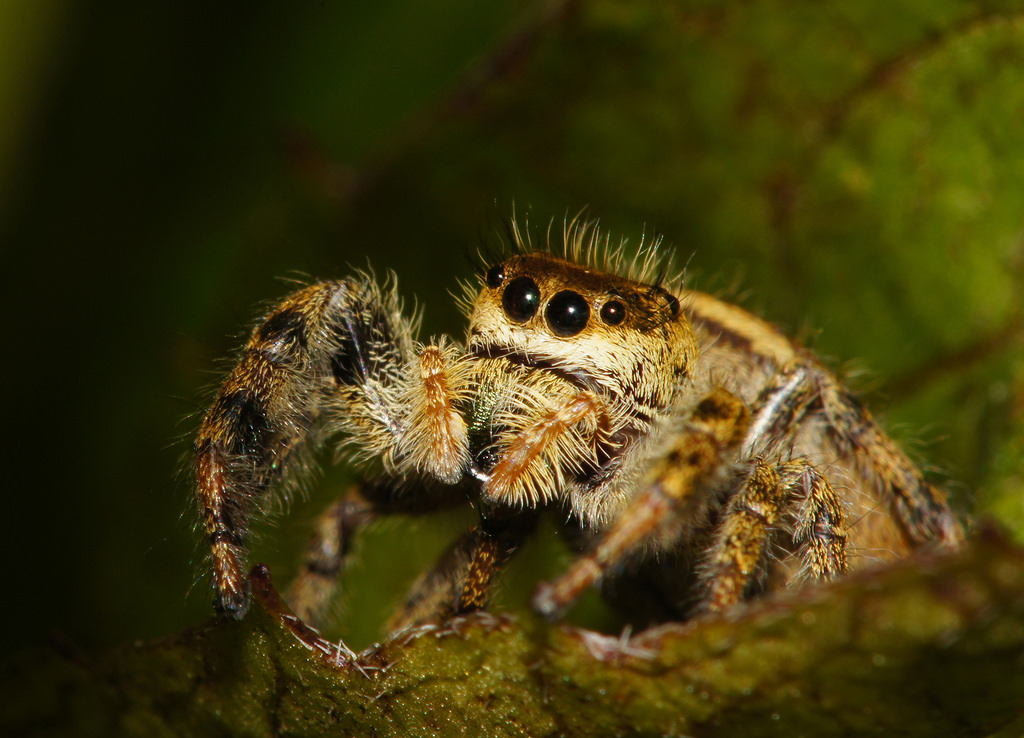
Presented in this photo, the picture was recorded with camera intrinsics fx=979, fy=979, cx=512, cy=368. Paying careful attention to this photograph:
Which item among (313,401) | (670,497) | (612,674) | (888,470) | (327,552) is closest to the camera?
(612,674)

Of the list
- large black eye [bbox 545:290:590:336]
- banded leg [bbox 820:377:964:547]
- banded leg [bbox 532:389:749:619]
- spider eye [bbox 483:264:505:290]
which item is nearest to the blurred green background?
banded leg [bbox 820:377:964:547]

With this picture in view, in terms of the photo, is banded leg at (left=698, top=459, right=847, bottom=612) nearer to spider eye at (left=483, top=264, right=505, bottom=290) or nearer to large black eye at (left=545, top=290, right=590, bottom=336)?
large black eye at (left=545, top=290, right=590, bottom=336)

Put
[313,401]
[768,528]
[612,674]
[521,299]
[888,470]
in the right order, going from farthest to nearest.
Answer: [888,470]
[313,401]
[521,299]
[768,528]
[612,674]

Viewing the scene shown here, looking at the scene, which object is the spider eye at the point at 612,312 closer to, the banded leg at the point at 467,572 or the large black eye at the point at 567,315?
the large black eye at the point at 567,315

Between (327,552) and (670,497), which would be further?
(327,552)

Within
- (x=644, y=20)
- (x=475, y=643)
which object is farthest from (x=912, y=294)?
(x=475, y=643)

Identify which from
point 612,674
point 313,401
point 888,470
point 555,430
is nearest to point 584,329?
point 555,430

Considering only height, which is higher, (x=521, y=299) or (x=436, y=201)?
(x=436, y=201)

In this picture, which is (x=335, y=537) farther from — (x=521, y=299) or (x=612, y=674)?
(x=612, y=674)

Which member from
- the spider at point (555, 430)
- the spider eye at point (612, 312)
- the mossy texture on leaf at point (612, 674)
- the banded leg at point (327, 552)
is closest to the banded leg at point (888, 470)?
the spider at point (555, 430)
